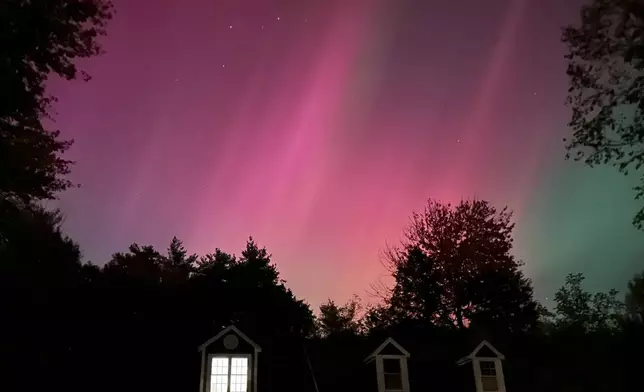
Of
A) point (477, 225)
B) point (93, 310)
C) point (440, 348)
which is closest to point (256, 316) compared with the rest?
point (93, 310)

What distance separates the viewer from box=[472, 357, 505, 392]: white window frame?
1959cm

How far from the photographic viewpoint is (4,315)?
Result: 20875mm

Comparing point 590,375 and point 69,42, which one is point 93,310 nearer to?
point 69,42

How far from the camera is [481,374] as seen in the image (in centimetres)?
1981

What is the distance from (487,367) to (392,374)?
3.93 meters

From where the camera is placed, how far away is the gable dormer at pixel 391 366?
1905cm

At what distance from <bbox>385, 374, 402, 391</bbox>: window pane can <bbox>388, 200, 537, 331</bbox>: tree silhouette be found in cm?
1721

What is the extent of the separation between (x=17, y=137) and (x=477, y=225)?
3135 cm

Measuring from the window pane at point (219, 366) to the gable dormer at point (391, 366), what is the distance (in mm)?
5549

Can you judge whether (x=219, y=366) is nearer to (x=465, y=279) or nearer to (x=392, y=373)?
(x=392, y=373)

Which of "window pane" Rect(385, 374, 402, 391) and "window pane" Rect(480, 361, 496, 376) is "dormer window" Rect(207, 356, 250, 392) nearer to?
"window pane" Rect(385, 374, 402, 391)

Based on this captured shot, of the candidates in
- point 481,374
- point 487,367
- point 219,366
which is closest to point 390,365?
point 481,374

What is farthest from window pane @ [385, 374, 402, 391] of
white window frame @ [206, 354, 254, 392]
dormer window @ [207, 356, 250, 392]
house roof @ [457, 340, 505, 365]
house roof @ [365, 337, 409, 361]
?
dormer window @ [207, 356, 250, 392]

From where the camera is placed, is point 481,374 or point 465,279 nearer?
point 481,374
